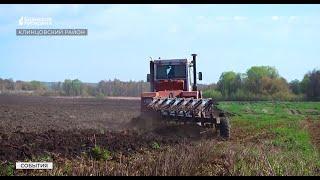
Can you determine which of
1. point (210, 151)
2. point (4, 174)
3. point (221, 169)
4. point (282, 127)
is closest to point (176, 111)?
point (282, 127)

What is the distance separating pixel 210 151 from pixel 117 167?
5.34ft

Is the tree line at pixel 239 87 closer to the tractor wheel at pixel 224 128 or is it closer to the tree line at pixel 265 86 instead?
the tree line at pixel 265 86

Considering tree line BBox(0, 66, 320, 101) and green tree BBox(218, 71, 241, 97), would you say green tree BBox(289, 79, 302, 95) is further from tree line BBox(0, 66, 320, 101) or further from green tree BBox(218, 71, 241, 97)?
green tree BBox(218, 71, 241, 97)

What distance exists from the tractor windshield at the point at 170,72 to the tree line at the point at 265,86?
3962 mm

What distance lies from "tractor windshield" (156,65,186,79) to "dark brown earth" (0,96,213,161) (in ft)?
4.41

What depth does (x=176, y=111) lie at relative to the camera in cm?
1239

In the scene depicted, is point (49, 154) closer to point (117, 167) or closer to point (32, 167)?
point (117, 167)

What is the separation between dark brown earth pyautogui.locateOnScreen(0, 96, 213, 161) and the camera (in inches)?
304

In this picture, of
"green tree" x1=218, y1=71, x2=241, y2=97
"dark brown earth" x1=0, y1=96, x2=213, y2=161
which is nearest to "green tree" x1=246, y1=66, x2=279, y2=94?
"green tree" x1=218, y1=71, x2=241, y2=97

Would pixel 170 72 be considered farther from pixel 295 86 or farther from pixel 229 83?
pixel 295 86

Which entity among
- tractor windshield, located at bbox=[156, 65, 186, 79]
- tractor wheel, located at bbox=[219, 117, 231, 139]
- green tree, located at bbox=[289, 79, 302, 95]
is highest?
tractor windshield, located at bbox=[156, 65, 186, 79]

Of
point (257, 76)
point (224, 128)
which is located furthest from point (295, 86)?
point (224, 128)

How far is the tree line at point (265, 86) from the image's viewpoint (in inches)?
283

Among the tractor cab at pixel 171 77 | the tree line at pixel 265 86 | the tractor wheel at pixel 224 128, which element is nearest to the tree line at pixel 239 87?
the tree line at pixel 265 86
